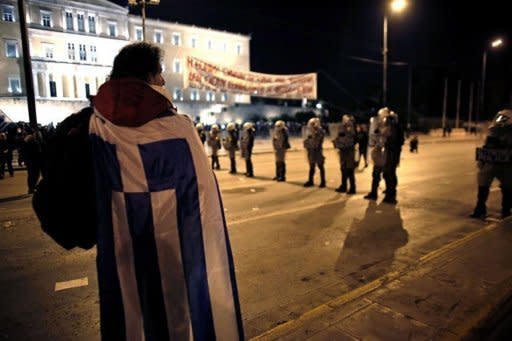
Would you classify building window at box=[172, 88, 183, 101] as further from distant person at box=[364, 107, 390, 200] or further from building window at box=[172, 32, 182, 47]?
distant person at box=[364, 107, 390, 200]

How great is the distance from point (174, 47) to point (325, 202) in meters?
54.8

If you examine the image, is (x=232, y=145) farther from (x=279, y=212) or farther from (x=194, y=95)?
(x=194, y=95)

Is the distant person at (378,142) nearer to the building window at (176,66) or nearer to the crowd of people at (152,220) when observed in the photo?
the crowd of people at (152,220)

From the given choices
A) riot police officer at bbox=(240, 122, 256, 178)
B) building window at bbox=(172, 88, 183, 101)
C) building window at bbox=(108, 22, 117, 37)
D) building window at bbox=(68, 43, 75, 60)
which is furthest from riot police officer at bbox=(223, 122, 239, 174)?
building window at bbox=(108, 22, 117, 37)

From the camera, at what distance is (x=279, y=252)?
5.29m

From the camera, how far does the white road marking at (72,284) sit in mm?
4234

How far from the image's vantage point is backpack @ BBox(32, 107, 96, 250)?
5.05ft

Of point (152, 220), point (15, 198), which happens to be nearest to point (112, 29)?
point (15, 198)

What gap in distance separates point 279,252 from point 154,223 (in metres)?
3.93

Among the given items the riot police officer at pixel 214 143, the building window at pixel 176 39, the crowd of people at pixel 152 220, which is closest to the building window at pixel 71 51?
the building window at pixel 176 39

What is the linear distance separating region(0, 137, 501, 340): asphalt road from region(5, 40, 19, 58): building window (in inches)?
1780

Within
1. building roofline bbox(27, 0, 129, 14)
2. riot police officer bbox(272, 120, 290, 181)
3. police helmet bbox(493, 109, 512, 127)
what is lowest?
riot police officer bbox(272, 120, 290, 181)

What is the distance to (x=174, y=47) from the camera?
58.0 meters

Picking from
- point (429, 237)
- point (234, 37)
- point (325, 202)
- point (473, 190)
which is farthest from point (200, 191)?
point (234, 37)
